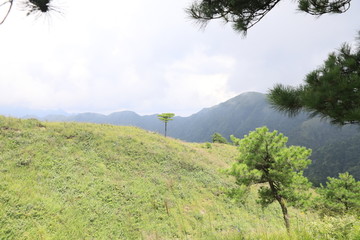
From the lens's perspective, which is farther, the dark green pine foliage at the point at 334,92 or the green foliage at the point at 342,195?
the green foliage at the point at 342,195

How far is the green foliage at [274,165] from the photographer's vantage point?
9156mm

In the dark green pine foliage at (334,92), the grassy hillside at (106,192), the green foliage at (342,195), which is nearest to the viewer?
the dark green pine foliage at (334,92)

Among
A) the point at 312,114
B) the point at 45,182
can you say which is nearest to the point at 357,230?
the point at 312,114

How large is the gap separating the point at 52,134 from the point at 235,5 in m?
20.5

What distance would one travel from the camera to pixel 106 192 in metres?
12.9

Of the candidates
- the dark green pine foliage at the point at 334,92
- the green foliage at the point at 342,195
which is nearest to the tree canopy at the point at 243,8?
the dark green pine foliage at the point at 334,92

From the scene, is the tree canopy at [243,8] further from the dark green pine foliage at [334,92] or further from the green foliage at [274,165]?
the green foliage at [274,165]

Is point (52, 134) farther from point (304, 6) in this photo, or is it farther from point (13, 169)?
point (304, 6)

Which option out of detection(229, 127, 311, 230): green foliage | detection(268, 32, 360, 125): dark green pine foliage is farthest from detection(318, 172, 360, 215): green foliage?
detection(268, 32, 360, 125): dark green pine foliage

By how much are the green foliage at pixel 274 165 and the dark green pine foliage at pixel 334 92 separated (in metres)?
5.71

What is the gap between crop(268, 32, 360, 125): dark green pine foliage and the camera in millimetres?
3334

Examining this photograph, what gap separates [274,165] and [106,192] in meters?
11.0

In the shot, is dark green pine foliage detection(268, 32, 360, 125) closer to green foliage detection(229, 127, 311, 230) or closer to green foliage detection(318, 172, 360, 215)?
green foliage detection(229, 127, 311, 230)

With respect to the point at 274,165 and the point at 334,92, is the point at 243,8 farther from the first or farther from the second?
the point at 274,165
